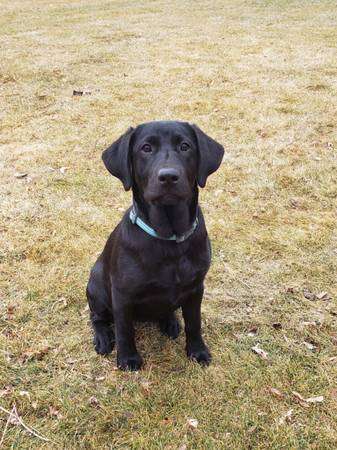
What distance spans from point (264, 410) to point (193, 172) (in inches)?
64.7

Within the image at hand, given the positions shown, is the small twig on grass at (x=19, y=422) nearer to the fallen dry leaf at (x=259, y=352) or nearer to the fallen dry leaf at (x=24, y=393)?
the fallen dry leaf at (x=24, y=393)

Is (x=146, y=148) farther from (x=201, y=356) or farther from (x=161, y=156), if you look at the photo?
(x=201, y=356)

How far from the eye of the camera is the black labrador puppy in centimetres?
313

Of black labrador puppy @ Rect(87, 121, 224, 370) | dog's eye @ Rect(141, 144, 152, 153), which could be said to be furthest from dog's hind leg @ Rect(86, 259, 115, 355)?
dog's eye @ Rect(141, 144, 152, 153)

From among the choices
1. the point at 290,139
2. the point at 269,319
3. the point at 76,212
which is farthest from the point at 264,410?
the point at 290,139

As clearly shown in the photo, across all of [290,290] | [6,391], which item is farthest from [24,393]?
[290,290]

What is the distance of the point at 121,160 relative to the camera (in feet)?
10.5

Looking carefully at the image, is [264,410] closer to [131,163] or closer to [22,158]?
[131,163]

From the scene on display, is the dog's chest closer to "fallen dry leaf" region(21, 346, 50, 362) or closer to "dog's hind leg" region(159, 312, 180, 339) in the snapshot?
"dog's hind leg" region(159, 312, 180, 339)

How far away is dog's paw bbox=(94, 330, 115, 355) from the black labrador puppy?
47 centimetres

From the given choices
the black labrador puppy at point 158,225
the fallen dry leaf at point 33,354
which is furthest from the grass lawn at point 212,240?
the black labrador puppy at point 158,225

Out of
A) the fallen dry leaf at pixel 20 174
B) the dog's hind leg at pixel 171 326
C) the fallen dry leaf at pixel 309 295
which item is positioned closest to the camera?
the dog's hind leg at pixel 171 326

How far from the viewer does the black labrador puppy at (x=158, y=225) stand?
313cm

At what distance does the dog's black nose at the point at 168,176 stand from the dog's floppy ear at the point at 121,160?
342 millimetres
